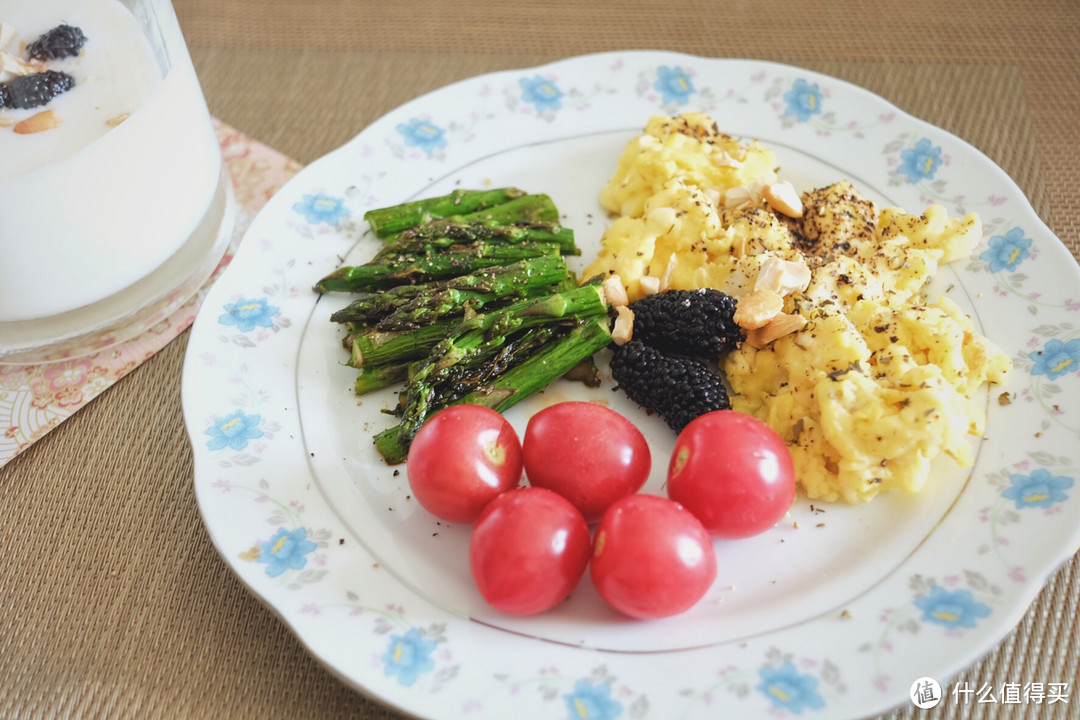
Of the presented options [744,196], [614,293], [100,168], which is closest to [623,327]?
[614,293]

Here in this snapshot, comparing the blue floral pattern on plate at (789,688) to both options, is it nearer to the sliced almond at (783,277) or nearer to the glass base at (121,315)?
the sliced almond at (783,277)

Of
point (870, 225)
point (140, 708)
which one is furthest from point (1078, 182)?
point (140, 708)

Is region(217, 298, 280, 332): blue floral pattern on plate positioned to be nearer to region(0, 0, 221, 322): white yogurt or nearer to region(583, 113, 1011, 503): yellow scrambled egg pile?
region(0, 0, 221, 322): white yogurt

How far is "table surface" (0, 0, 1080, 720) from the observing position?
2424mm

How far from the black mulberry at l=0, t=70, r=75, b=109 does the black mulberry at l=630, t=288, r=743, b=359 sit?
2060mm

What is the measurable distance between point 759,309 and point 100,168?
216cm

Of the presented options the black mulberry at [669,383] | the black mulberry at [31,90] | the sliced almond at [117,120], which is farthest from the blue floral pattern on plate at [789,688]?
the black mulberry at [31,90]

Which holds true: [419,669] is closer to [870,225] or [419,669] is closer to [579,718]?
[579,718]

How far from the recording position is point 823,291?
2.85 m

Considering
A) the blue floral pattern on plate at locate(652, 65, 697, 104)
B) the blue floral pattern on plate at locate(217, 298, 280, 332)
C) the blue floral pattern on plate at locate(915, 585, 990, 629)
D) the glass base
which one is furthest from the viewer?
the blue floral pattern on plate at locate(652, 65, 697, 104)

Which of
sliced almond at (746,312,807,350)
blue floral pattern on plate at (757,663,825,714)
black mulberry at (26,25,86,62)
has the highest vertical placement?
black mulberry at (26,25,86,62)

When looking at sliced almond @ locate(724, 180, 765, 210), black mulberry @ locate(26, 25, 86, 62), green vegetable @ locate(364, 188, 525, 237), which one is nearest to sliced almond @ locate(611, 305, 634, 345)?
sliced almond @ locate(724, 180, 765, 210)

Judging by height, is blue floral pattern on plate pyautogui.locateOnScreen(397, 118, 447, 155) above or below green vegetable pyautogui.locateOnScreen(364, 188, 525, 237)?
above

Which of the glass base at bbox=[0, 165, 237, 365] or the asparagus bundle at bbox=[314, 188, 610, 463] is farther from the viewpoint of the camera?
the glass base at bbox=[0, 165, 237, 365]
